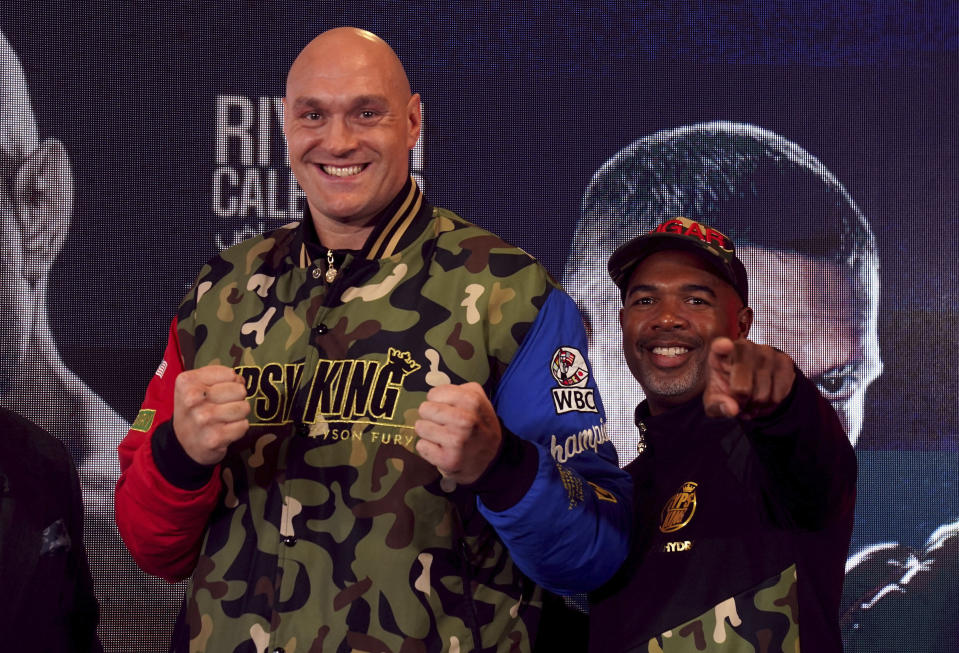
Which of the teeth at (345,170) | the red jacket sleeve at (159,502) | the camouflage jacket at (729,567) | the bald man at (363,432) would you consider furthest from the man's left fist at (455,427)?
the camouflage jacket at (729,567)

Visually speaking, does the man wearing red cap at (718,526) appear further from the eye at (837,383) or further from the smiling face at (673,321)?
the eye at (837,383)

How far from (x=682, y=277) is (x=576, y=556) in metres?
0.82

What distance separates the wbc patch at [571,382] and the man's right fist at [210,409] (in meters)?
0.40

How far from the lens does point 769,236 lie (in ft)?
8.66

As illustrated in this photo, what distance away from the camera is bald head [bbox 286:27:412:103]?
56.2 inches

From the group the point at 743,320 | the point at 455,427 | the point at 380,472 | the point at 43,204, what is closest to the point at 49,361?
the point at 43,204

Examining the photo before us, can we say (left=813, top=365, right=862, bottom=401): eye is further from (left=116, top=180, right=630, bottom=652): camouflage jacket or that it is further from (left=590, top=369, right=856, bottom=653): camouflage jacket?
(left=116, top=180, right=630, bottom=652): camouflage jacket

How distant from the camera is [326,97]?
143 centimetres

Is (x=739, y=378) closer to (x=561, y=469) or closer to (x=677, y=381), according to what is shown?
(x=561, y=469)

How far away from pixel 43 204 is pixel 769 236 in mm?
1868

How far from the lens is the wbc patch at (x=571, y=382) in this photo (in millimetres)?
1327

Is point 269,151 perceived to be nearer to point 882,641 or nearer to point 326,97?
point 326,97

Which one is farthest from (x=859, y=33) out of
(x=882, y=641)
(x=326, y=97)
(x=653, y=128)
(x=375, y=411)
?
(x=375, y=411)

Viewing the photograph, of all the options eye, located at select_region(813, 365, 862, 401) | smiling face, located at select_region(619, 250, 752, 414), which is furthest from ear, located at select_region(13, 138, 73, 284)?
eye, located at select_region(813, 365, 862, 401)
